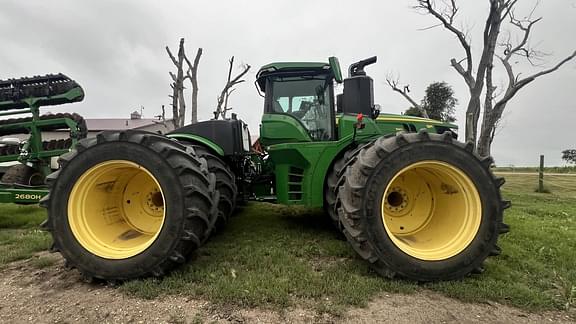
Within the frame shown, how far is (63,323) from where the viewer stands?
7.17 ft

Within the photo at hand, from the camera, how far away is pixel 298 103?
4355mm

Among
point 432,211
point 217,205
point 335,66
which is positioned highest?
point 335,66

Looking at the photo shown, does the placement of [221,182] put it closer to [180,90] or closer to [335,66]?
[335,66]

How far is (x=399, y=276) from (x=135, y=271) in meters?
2.23

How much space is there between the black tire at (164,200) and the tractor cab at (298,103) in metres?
1.52

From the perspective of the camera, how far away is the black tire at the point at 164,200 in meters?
2.71

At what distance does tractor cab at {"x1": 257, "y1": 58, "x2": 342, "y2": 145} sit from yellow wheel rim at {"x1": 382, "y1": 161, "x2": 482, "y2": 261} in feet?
4.17

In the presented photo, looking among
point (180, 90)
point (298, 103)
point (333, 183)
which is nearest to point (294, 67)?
point (298, 103)

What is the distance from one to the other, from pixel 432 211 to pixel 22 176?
561 centimetres

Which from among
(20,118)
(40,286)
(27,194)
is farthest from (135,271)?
(20,118)

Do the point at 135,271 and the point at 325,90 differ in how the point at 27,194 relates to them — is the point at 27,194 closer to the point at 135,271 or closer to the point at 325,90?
the point at 135,271

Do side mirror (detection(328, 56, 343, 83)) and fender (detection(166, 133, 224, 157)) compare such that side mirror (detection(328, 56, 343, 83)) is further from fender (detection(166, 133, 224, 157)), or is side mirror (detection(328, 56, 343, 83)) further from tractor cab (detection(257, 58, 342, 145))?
fender (detection(166, 133, 224, 157))

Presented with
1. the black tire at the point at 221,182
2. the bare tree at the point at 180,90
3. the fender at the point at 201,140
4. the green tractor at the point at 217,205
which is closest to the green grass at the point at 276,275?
the green tractor at the point at 217,205

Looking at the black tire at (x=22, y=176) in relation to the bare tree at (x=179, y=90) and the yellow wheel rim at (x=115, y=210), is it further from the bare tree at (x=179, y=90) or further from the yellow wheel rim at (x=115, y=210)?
the bare tree at (x=179, y=90)
